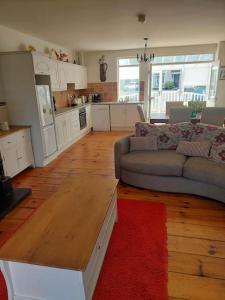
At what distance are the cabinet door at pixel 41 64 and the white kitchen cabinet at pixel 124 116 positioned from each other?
2841mm

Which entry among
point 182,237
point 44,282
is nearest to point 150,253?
point 182,237

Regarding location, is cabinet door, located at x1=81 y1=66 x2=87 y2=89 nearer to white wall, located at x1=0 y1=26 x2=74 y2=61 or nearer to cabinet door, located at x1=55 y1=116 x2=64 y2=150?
white wall, located at x1=0 y1=26 x2=74 y2=61

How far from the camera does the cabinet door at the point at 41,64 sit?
370cm

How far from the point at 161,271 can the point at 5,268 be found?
119cm

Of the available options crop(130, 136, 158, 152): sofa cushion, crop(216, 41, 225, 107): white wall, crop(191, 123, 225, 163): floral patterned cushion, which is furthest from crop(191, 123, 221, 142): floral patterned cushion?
crop(216, 41, 225, 107): white wall

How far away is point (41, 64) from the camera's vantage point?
3916 mm

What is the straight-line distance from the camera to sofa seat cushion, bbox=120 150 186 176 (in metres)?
2.82

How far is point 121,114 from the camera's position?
22.0 ft

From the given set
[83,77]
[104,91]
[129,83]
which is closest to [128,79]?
[129,83]

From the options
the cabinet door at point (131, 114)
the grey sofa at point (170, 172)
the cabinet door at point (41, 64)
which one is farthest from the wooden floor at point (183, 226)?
the cabinet door at point (131, 114)

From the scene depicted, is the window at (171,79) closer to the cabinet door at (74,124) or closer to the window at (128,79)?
the window at (128,79)

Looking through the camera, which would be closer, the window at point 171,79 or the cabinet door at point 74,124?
the cabinet door at point 74,124

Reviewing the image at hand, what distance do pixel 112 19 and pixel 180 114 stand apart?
2.08m

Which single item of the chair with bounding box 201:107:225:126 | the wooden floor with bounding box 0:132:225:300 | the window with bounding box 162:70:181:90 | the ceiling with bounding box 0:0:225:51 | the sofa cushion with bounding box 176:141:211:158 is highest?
the ceiling with bounding box 0:0:225:51
